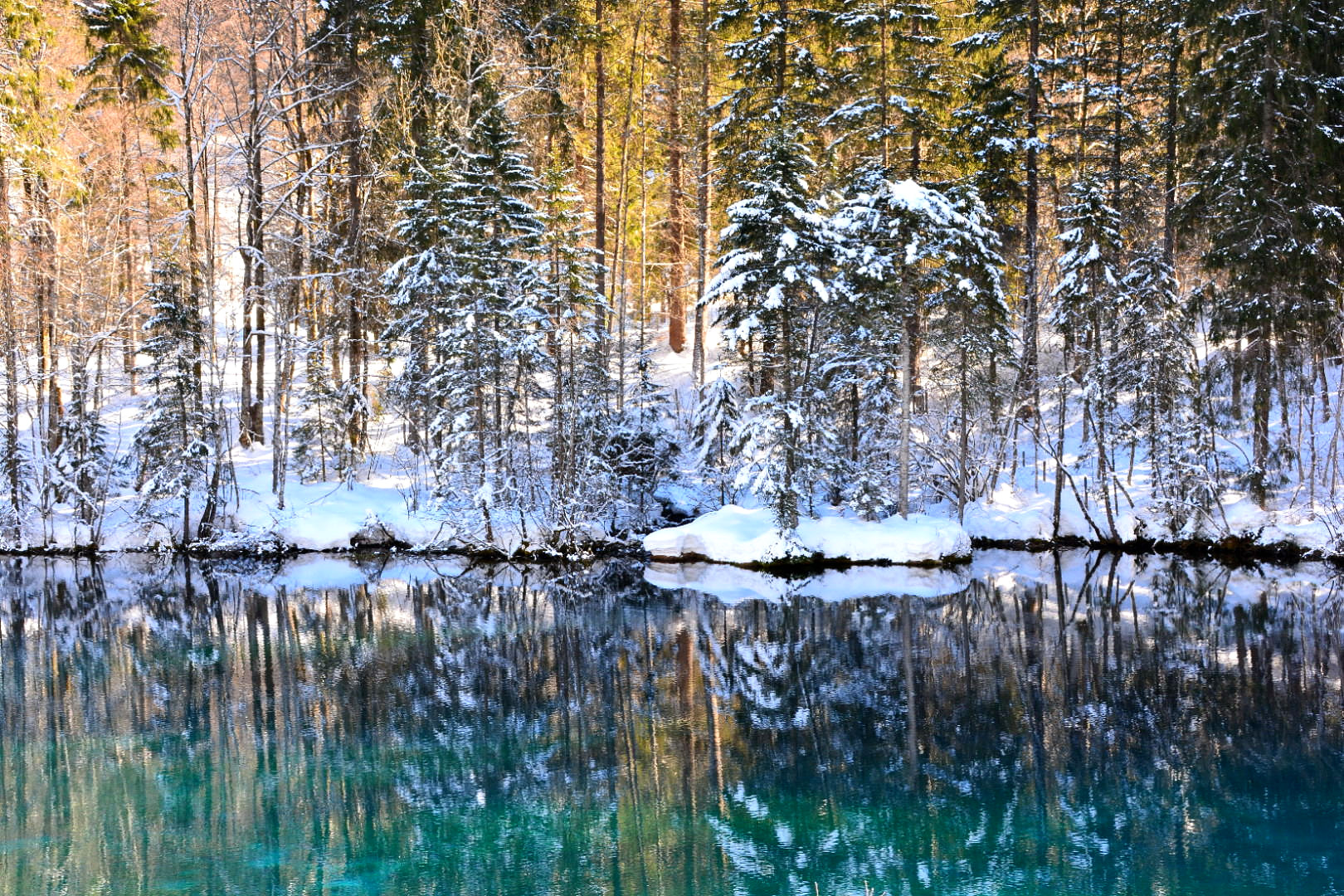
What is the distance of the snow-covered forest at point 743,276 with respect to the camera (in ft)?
77.7

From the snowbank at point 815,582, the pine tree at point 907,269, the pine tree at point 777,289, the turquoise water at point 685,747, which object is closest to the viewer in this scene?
the turquoise water at point 685,747

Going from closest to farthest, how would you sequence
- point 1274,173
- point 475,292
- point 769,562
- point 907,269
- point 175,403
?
point 1274,173 → point 769,562 → point 907,269 → point 475,292 → point 175,403

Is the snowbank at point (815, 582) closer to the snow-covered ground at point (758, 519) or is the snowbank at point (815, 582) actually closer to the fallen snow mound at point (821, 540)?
the fallen snow mound at point (821, 540)

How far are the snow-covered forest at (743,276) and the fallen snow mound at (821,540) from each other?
2.31 ft

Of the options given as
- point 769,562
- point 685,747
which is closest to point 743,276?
point 769,562

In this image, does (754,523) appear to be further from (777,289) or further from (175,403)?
(175,403)

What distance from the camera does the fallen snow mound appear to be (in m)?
24.6

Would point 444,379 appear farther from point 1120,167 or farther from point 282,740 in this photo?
point 1120,167

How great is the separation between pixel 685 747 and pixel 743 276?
1407cm

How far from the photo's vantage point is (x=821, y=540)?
25.0m

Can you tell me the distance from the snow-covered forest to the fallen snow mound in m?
0.70

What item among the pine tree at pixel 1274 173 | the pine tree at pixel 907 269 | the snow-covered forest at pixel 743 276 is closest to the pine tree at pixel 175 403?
the snow-covered forest at pixel 743 276

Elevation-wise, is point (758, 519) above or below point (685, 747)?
above

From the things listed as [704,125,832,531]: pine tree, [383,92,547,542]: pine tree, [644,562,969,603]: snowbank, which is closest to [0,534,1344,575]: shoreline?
[644,562,969,603]: snowbank
